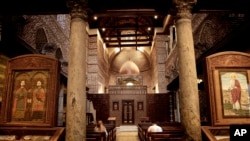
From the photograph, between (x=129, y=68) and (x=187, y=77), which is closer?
(x=187, y=77)

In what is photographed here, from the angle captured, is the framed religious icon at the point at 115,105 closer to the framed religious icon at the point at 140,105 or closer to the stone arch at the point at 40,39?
the framed religious icon at the point at 140,105

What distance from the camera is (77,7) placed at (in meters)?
6.07

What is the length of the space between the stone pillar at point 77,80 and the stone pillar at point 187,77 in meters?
2.45

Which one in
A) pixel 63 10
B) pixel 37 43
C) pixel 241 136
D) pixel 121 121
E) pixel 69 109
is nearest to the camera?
pixel 241 136

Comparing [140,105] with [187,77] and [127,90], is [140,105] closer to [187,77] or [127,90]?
[127,90]

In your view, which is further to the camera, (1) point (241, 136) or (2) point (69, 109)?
(2) point (69, 109)

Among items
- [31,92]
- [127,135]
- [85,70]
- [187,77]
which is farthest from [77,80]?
[127,135]

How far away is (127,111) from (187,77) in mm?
17438

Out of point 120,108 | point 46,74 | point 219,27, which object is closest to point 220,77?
point 46,74

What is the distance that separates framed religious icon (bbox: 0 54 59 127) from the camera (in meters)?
5.12

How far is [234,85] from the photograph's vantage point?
203 inches

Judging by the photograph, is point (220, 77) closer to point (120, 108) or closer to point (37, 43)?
point (37, 43)

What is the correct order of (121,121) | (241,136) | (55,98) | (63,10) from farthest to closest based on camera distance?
1. (121,121)
2. (63,10)
3. (55,98)
4. (241,136)

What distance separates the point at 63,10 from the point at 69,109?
299 cm
